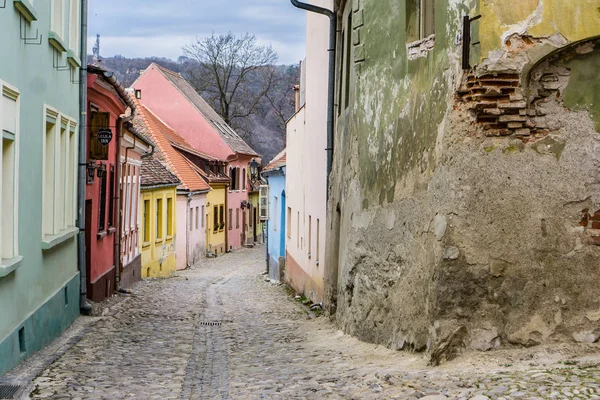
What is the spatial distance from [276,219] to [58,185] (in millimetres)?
21066

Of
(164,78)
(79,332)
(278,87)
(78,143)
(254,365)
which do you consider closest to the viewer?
(254,365)

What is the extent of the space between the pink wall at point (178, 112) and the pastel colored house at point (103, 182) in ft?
89.2

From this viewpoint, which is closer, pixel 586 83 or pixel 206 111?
pixel 586 83

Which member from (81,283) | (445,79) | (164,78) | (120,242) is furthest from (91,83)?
(164,78)

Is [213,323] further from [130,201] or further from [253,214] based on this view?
[253,214]

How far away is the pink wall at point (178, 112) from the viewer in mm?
49119

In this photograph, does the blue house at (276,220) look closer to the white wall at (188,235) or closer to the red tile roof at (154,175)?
the red tile roof at (154,175)

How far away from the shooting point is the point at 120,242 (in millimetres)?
23031

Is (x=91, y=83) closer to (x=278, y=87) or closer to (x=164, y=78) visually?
(x=164, y=78)

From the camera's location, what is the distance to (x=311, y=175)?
854 inches

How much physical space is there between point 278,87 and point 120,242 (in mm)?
36549

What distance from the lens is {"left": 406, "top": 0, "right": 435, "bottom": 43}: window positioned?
1037 centimetres

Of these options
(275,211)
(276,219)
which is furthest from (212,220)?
(276,219)

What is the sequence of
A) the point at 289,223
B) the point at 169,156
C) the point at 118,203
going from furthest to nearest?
the point at 169,156 → the point at 289,223 → the point at 118,203
